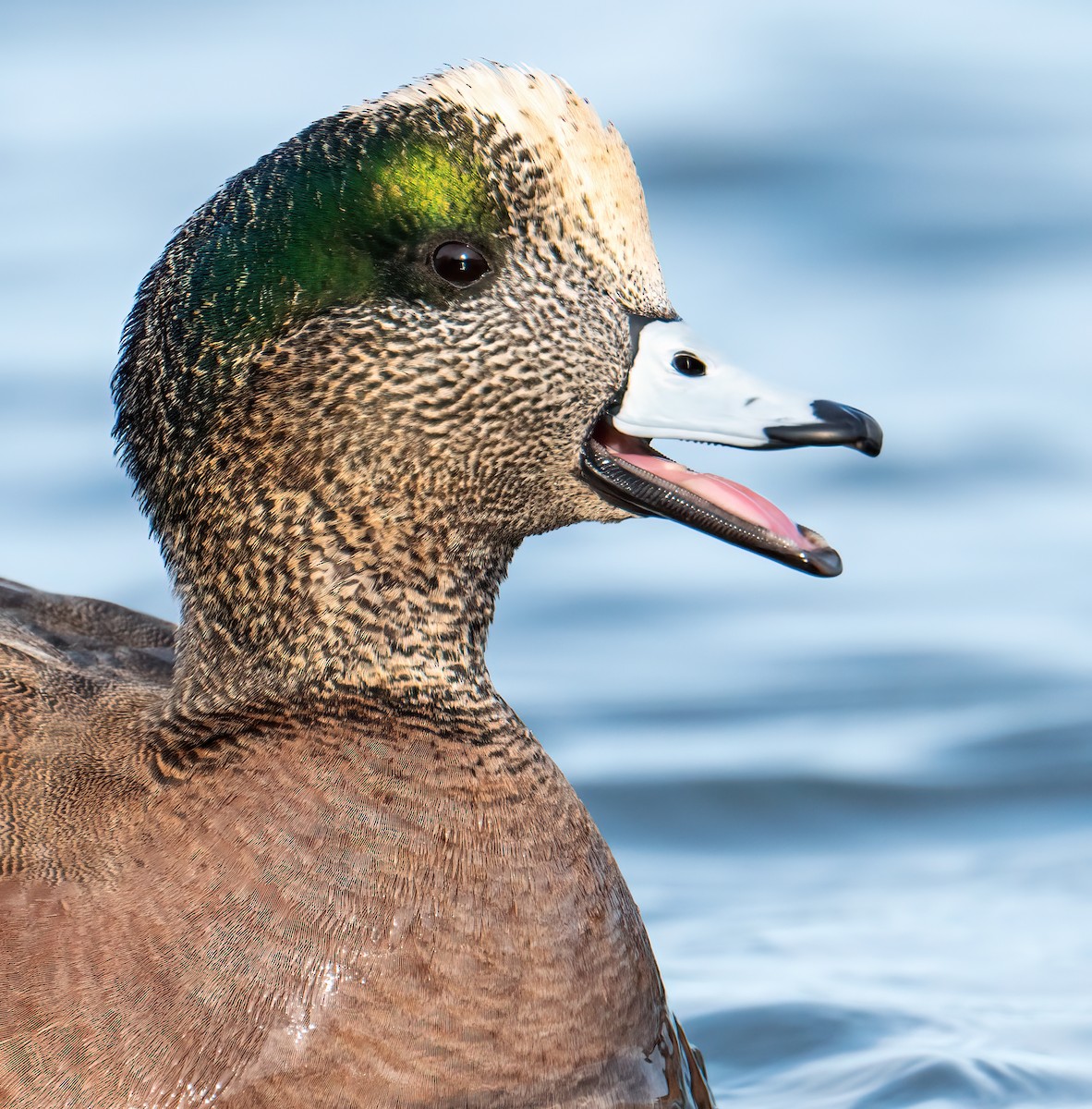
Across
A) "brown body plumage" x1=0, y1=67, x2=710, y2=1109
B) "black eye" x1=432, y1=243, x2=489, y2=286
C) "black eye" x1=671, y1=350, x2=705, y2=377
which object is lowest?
"brown body plumage" x1=0, y1=67, x2=710, y2=1109

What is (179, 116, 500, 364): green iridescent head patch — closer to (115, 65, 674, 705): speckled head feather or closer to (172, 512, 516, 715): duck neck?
(115, 65, 674, 705): speckled head feather

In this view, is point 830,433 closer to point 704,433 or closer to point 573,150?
point 704,433

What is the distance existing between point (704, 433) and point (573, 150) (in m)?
0.48

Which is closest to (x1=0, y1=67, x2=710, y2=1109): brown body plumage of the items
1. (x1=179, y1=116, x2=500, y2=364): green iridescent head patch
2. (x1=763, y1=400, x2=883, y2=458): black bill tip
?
(x1=179, y1=116, x2=500, y2=364): green iridescent head patch

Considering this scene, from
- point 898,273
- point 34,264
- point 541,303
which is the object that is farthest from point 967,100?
point 541,303

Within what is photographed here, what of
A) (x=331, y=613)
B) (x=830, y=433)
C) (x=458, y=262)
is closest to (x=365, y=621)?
(x=331, y=613)

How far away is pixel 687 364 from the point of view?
3639 mm

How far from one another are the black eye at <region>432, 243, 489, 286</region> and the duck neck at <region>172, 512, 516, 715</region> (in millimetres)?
374

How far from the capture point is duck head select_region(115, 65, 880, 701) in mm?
3570

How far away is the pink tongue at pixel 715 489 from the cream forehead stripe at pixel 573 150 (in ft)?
0.71

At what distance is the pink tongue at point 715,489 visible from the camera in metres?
3.60

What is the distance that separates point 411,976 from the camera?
11.6 feet

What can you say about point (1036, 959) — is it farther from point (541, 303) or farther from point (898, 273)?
point (898, 273)

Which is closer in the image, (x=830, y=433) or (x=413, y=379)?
(x=830, y=433)
